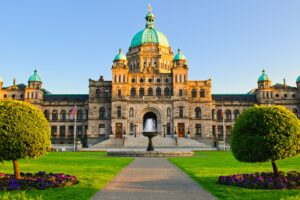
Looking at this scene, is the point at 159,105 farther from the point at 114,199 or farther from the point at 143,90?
the point at 114,199

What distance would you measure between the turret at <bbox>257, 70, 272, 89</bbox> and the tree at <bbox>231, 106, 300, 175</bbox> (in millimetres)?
72582

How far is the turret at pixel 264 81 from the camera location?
86062 millimetres

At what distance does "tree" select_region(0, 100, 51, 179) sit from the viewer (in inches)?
627

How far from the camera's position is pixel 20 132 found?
1608 centimetres

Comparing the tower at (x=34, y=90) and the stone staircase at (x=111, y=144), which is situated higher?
the tower at (x=34, y=90)

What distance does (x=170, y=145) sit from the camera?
2672 inches

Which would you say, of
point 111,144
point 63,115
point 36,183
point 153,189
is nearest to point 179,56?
point 111,144

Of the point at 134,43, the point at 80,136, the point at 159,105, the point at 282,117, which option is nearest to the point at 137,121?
the point at 159,105

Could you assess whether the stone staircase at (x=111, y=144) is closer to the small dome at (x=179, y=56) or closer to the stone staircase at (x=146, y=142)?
the stone staircase at (x=146, y=142)

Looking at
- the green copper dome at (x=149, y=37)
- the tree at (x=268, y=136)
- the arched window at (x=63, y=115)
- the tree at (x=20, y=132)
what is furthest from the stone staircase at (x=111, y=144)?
the tree at (x=268, y=136)

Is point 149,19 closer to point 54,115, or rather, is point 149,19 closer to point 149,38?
point 149,38

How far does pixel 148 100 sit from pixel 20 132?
6225 cm

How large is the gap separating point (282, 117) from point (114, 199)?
9975 millimetres

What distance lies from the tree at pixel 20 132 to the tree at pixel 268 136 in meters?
10.7
